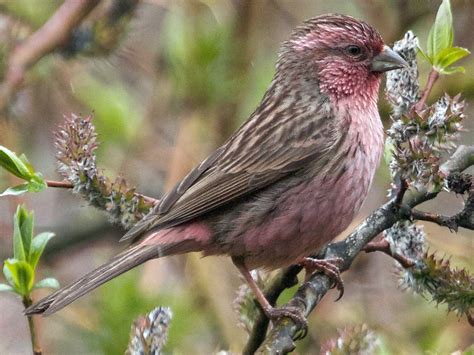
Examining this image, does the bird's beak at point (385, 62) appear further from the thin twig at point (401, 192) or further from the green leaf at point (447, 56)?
the thin twig at point (401, 192)

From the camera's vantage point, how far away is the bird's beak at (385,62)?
4.89m

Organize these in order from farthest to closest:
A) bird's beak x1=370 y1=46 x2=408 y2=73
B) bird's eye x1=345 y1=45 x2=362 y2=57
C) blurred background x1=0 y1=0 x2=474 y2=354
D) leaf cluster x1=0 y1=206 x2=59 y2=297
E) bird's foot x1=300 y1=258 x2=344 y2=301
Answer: blurred background x1=0 y1=0 x2=474 y2=354 < bird's eye x1=345 y1=45 x2=362 y2=57 < bird's beak x1=370 y1=46 x2=408 y2=73 < bird's foot x1=300 y1=258 x2=344 y2=301 < leaf cluster x1=0 y1=206 x2=59 y2=297

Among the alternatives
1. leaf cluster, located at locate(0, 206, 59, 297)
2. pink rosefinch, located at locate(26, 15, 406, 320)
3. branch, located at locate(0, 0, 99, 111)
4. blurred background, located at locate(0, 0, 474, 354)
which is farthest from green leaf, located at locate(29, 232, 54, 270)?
branch, located at locate(0, 0, 99, 111)

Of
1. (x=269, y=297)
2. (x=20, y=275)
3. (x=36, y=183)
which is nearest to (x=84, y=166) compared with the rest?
(x=36, y=183)

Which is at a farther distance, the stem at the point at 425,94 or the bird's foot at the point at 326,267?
the bird's foot at the point at 326,267

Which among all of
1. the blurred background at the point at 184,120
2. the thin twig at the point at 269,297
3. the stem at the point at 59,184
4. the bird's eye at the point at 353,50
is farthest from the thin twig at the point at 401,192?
the blurred background at the point at 184,120

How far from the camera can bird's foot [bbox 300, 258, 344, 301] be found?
14.6 feet

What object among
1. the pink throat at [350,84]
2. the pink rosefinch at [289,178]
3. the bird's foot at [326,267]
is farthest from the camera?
the pink throat at [350,84]

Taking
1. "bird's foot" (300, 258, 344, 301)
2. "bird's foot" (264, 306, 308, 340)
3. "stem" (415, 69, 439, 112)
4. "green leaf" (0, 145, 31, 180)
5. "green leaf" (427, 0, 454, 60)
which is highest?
"green leaf" (427, 0, 454, 60)

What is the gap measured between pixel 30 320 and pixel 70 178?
0.59 meters

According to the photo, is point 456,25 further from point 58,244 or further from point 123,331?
point 123,331

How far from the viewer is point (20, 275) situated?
3.61m

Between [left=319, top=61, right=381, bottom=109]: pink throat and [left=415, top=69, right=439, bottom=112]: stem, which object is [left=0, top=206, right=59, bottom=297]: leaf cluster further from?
[left=319, top=61, right=381, bottom=109]: pink throat

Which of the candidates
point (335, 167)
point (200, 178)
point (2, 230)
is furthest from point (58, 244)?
point (335, 167)
